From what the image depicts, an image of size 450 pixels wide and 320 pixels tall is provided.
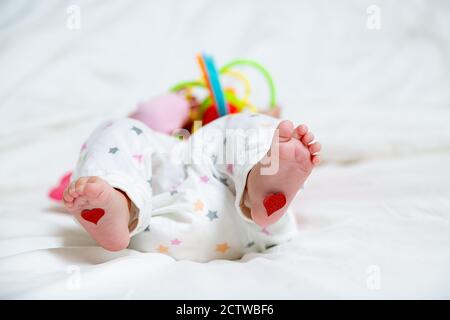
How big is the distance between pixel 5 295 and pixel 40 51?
90cm

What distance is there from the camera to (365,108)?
117 centimetres

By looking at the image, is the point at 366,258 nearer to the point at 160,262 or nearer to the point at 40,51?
the point at 160,262

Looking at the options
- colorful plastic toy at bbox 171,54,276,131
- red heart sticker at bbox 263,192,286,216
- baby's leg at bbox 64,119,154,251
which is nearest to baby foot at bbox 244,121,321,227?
red heart sticker at bbox 263,192,286,216

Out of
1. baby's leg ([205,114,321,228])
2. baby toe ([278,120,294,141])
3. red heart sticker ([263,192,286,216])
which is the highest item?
baby toe ([278,120,294,141])

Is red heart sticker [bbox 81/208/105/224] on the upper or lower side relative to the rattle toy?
lower

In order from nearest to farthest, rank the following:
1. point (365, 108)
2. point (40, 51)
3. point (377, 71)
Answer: point (365, 108)
point (40, 51)
point (377, 71)

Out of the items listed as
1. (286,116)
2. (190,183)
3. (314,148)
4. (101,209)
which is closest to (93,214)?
(101,209)

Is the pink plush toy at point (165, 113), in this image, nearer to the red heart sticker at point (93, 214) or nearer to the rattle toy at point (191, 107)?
the rattle toy at point (191, 107)

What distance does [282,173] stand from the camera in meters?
0.61

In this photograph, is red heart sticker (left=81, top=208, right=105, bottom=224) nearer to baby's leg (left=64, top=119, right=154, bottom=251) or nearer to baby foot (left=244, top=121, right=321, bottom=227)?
baby's leg (left=64, top=119, right=154, bottom=251)

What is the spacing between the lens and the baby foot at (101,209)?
0.56 m

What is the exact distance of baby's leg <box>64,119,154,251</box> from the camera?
573 millimetres

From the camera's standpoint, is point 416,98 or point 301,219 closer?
point 301,219

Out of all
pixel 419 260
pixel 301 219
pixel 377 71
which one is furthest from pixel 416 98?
pixel 419 260
